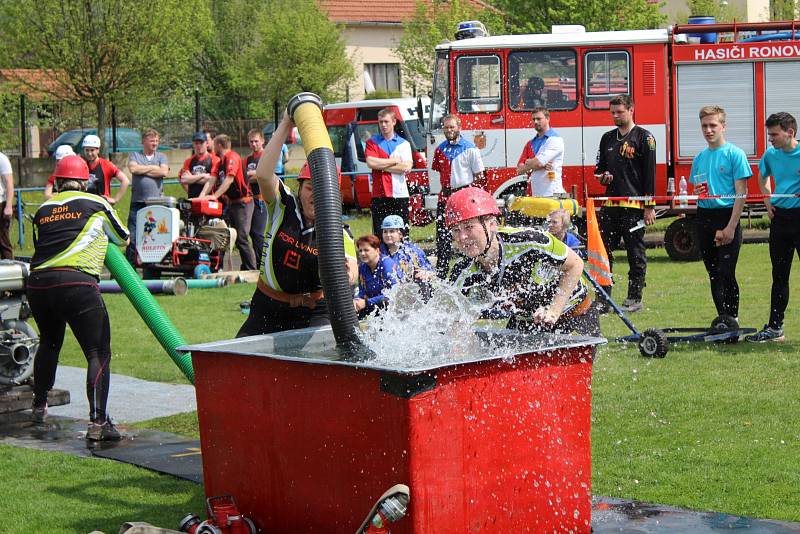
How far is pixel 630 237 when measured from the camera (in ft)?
44.0

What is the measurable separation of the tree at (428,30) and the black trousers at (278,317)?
36207mm

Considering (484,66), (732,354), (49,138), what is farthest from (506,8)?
(732,354)

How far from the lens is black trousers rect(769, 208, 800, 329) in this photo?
10852 millimetres

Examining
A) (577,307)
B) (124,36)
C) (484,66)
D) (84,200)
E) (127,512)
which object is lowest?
(127,512)

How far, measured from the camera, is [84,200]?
8.55 metres

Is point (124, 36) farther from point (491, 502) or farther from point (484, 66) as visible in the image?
point (491, 502)

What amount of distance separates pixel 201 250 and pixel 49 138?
25.3 m

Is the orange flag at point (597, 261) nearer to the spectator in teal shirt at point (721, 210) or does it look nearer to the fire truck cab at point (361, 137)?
the spectator in teal shirt at point (721, 210)

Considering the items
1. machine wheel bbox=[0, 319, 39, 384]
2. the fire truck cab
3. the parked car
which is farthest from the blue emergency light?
the parked car

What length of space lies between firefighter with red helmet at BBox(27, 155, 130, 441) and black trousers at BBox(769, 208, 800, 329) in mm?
5793

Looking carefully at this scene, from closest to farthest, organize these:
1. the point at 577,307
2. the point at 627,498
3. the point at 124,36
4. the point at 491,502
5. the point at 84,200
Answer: the point at 491,502
the point at 627,498
the point at 577,307
the point at 84,200
the point at 124,36

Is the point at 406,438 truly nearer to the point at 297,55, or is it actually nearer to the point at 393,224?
the point at 393,224

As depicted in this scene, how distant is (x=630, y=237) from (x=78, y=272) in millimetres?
6852

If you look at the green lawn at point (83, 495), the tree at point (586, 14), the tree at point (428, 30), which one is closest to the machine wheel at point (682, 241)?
the green lawn at point (83, 495)
